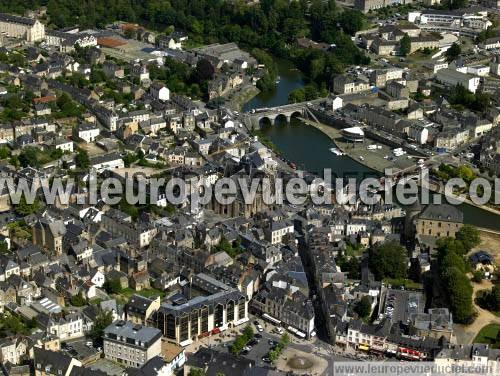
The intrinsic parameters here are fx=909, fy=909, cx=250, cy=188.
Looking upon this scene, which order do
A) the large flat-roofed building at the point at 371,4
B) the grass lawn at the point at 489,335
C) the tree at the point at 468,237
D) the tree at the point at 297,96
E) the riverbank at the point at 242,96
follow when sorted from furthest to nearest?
1. the large flat-roofed building at the point at 371,4
2. the tree at the point at 297,96
3. the riverbank at the point at 242,96
4. the tree at the point at 468,237
5. the grass lawn at the point at 489,335

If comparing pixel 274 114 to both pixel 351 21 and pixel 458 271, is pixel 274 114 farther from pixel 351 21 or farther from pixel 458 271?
pixel 458 271

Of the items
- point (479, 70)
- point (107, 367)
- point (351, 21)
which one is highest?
point (351, 21)

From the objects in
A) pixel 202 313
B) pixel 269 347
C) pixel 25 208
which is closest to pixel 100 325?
pixel 202 313

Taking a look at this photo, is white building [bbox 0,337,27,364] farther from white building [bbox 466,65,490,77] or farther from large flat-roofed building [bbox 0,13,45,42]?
large flat-roofed building [bbox 0,13,45,42]

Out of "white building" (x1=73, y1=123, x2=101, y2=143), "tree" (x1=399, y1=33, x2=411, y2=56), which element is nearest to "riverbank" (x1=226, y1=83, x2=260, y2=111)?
"white building" (x1=73, y1=123, x2=101, y2=143)

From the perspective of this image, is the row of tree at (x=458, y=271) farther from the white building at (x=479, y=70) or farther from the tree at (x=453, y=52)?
the tree at (x=453, y=52)

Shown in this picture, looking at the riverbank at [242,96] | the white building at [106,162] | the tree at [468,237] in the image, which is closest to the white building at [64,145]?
the white building at [106,162]

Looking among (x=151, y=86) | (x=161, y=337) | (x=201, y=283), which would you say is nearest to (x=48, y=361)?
(x=161, y=337)
